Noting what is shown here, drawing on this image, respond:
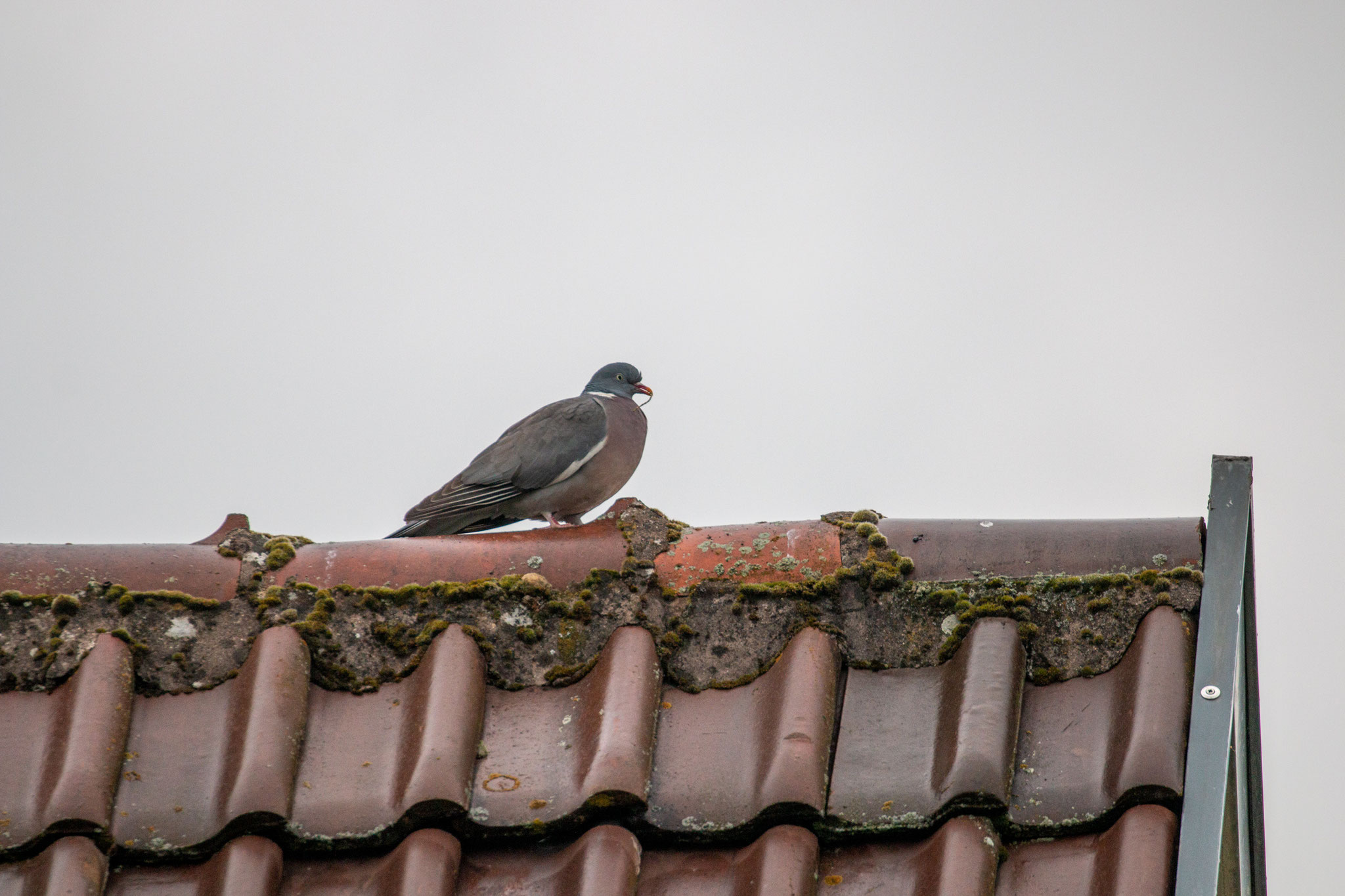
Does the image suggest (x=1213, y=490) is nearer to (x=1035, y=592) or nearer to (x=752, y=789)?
(x=1035, y=592)

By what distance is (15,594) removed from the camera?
233 cm

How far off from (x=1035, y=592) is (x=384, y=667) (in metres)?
1.26

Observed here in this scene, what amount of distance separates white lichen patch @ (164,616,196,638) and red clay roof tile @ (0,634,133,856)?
89 mm

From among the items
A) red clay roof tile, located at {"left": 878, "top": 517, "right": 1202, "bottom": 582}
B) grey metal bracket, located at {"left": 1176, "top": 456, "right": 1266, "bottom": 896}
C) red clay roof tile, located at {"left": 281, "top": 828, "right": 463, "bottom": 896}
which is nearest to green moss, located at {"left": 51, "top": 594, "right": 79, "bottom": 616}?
red clay roof tile, located at {"left": 281, "top": 828, "right": 463, "bottom": 896}

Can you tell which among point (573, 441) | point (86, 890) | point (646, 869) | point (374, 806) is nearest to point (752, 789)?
point (646, 869)

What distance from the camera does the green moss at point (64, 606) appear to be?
231 centimetres

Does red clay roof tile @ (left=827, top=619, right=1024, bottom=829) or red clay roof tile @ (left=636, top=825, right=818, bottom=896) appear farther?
red clay roof tile @ (left=827, top=619, right=1024, bottom=829)

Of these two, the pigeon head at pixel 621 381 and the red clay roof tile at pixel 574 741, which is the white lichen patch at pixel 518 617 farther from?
the pigeon head at pixel 621 381

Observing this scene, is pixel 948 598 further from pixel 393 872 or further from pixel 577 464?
pixel 577 464

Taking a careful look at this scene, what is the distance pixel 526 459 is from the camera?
13.8 feet

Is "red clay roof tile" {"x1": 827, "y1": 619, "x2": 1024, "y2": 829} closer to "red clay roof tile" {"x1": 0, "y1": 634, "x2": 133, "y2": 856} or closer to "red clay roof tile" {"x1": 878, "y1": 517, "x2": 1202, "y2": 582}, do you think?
"red clay roof tile" {"x1": 878, "y1": 517, "x2": 1202, "y2": 582}

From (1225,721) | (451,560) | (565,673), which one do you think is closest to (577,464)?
(451,560)

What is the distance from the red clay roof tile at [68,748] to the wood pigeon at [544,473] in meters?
1.84

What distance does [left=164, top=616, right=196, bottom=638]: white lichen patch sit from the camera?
2.34 m
